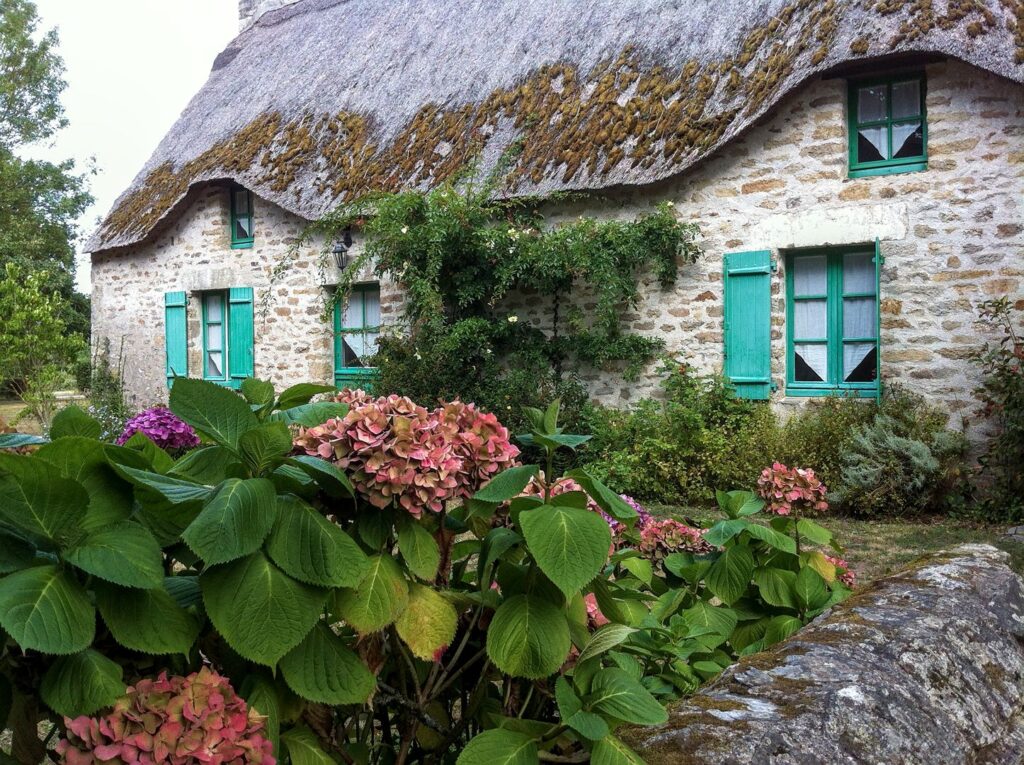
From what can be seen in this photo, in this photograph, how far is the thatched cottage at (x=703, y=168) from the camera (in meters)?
6.98

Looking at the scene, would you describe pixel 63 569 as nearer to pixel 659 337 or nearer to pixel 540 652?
pixel 540 652

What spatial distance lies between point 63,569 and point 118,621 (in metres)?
0.08

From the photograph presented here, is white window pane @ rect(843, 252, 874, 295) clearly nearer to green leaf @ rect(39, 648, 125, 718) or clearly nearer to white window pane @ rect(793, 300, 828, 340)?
white window pane @ rect(793, 300, 828, 340)

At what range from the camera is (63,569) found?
911mm

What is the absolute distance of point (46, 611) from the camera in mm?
839

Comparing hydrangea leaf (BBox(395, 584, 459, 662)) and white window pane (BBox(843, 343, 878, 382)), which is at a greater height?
white window pane (BBox(843, 343, 878, 382))

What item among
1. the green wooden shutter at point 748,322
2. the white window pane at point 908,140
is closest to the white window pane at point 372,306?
the green wooden shutter at point 748,322

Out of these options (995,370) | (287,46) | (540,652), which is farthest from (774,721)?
(287,46)

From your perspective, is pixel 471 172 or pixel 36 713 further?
pixel 471 172

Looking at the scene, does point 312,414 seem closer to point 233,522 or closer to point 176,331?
point 233,522

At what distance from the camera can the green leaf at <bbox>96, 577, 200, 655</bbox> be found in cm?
91

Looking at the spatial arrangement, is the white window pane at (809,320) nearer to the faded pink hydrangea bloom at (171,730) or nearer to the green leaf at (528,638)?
the green leaf at (528,638)

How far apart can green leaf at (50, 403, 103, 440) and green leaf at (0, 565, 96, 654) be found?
0.42m

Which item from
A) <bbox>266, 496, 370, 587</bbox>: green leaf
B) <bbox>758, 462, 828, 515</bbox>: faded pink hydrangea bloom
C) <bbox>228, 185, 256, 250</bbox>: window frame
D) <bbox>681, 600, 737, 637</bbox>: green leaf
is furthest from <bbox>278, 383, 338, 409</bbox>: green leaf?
<bbox>228, 185, 256, 250</bbox>: window frame
